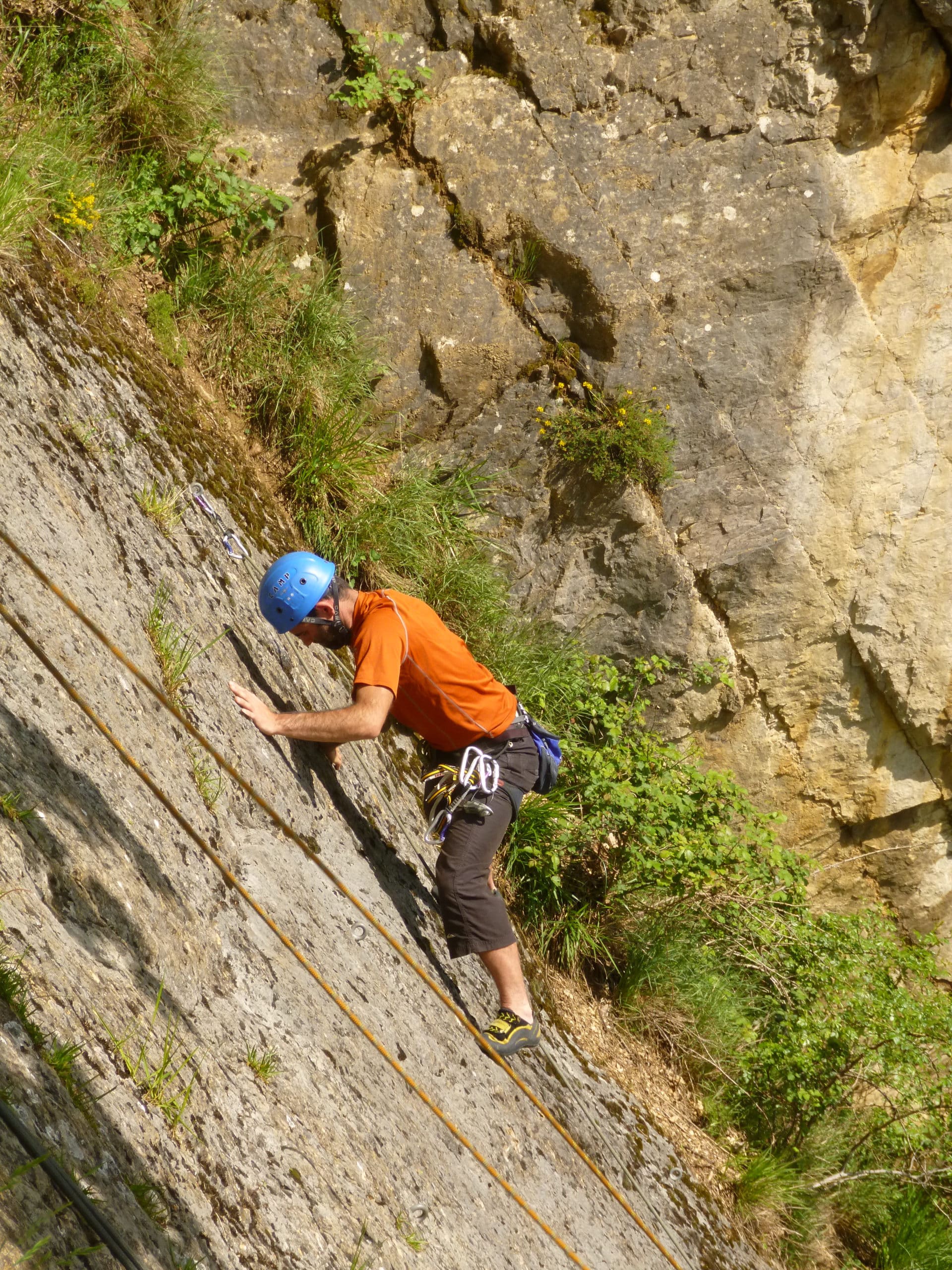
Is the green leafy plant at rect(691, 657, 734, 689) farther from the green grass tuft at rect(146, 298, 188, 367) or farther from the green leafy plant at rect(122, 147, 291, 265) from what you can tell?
the green leafy plant at rect(122, 147, 291, 265)

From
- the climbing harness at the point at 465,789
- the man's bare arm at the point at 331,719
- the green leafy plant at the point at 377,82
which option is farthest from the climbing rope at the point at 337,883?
the green leafy plant at the point at 377,82

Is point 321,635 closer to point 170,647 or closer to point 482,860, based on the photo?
point 170,647

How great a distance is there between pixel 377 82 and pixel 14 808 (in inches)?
237

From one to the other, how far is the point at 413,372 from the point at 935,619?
4.10m

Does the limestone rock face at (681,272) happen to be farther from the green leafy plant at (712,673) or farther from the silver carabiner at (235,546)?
the silver carabiner at (235,546)

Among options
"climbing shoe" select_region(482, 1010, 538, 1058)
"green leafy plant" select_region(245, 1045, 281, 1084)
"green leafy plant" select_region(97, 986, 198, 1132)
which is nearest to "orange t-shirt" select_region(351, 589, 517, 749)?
"climbing shoe" select_region(482, 1010, 538, 1058)

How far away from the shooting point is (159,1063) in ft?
8.50

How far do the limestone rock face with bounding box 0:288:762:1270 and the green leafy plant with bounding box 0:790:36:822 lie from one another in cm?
2

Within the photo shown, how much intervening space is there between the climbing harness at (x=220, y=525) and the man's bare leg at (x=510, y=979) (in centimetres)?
206

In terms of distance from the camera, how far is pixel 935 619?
305 inches

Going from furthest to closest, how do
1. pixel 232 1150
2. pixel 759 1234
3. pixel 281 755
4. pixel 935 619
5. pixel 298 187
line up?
1. pixel 935 619
2. pixel 298 187
3. pixel 759 1234
4. pixel 281 755
5. pixel 232 1150

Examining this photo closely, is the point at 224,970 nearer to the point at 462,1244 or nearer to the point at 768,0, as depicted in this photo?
the point at 462,1244

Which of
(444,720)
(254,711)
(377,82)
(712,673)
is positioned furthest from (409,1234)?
(377,82)


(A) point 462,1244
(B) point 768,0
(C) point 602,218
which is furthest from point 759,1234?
(B) point 768,0
